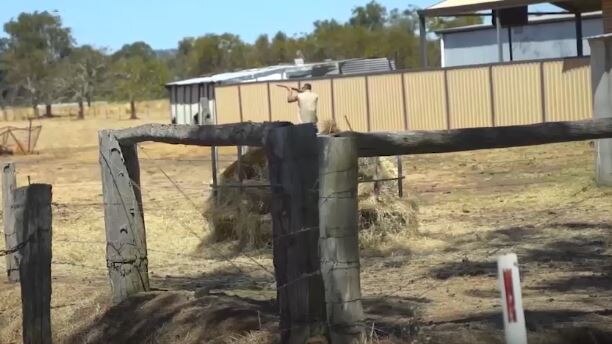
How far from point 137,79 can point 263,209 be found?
61.1m

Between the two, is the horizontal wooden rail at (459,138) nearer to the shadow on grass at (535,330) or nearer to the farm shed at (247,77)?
the shadow on grass at (535,330)

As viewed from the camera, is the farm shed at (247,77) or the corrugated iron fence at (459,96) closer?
the corrugated iron fence at (459,96)

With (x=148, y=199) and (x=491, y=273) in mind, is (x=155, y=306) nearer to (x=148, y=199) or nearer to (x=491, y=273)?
(x=491, y=273)

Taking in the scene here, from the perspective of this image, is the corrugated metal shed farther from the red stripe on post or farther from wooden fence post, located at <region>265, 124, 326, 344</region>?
the red stripe on post

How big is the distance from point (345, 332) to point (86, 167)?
24.2 meters

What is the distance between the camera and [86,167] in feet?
94.9

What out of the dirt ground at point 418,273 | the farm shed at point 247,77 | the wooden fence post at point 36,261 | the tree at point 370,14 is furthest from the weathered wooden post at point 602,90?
the tree at point 370,14

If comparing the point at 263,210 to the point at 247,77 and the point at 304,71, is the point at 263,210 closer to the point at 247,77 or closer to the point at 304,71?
the point at 304,71

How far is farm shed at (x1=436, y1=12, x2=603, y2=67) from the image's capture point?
39625 millimetres

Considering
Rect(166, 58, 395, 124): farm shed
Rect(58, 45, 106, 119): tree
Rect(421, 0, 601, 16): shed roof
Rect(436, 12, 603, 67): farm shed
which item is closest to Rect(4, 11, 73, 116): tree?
Rect(58, 45, 106, 119): tree

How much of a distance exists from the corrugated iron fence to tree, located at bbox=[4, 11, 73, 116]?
43.8 meters

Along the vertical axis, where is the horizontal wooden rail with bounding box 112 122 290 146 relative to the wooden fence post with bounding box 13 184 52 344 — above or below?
above

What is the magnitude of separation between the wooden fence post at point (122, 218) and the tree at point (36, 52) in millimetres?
66415

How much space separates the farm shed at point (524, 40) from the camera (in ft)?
130
